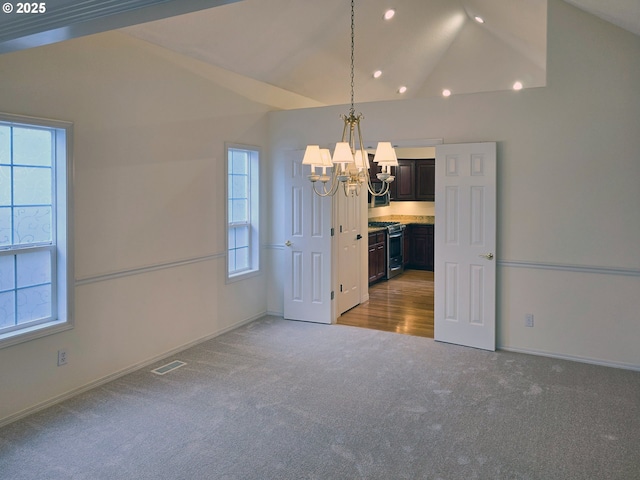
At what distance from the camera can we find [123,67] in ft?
13.1

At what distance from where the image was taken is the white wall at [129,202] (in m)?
3.44

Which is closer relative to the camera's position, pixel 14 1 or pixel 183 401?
pixel 14 1

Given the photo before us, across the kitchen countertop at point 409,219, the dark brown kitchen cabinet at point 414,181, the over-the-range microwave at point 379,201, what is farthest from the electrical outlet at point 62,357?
the dark brown kitchen cabinet at point 414,181

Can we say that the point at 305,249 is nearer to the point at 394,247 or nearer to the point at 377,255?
the point at 377,255

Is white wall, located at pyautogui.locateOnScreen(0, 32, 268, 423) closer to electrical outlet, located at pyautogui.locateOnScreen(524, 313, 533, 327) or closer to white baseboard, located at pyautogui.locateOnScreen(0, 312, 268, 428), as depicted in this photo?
white baseboard, located at pyautogui.locateOnScreen(0, 312, 268, 428)

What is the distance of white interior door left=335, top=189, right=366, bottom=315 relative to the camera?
6.08 m

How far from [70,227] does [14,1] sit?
1.82 m

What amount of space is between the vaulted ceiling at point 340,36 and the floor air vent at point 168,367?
9.11 ft

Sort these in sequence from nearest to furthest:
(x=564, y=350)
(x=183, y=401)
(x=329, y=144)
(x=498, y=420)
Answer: (x=498, y=420), (x=183, y=401), (x=564, y=350), (x=329, y=144)

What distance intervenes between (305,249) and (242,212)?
2.88ft

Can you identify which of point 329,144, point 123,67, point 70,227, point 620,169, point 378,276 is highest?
point 123,67

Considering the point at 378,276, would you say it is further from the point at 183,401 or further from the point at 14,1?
the point at 14,1

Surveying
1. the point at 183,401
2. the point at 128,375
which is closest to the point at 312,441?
the point at 183,401

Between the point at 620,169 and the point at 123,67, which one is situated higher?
the point at 123,67
